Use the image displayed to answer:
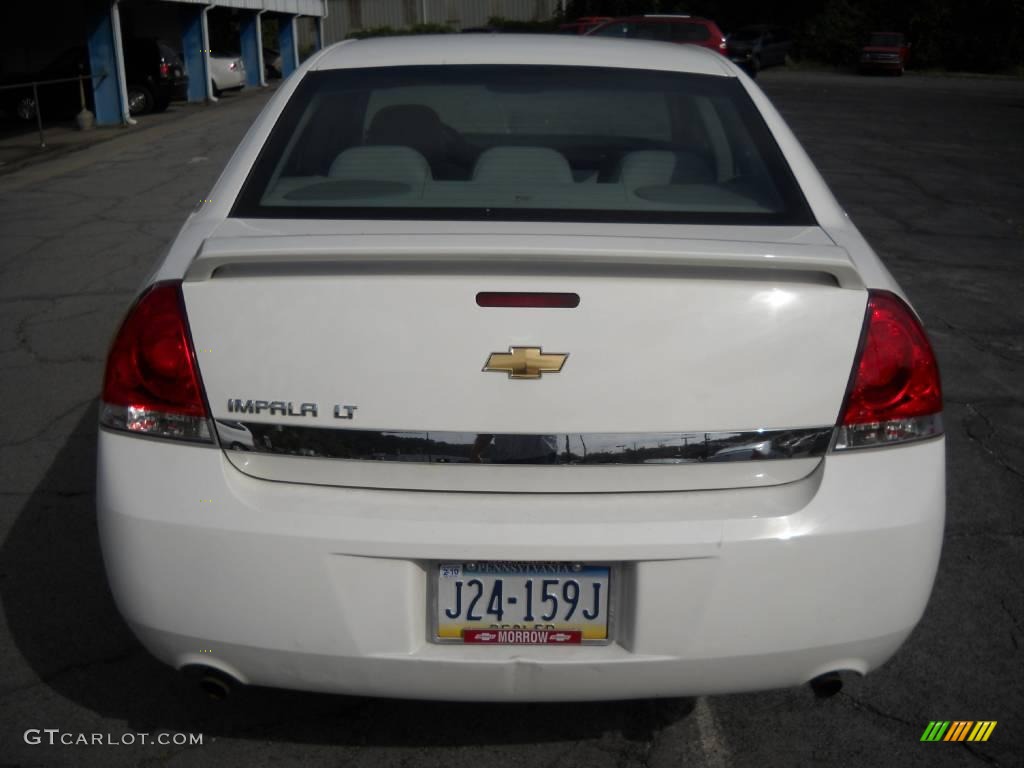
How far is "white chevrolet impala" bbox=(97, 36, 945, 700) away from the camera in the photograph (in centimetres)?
209

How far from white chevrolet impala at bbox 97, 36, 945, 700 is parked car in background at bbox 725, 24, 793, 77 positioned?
1313 inches

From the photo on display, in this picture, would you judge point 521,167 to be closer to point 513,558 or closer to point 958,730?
point 513,558

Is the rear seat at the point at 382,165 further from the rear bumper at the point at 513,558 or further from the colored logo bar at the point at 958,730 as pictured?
the colored logo bar at the point at 958,730

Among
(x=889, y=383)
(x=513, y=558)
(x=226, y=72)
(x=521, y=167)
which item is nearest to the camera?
(x=513, y=558)

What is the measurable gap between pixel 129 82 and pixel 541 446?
68.6ft

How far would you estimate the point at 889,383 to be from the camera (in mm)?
2203

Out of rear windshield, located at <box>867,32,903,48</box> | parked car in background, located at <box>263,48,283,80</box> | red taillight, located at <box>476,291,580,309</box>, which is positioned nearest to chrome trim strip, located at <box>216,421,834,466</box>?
red taillight, located at <box>476,291,580,309</box>

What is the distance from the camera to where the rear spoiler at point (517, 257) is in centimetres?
212

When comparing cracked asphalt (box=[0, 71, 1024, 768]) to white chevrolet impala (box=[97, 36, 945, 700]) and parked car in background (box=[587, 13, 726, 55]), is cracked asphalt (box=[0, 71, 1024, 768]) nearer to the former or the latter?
white chevrolet impala (box=[97, 36, 945, 700])

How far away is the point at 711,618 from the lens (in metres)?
2.10

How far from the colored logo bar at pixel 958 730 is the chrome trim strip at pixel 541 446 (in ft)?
3.39

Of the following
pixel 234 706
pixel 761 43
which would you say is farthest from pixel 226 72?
pixel 234 706

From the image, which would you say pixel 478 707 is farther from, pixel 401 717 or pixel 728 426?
pixel 728 426

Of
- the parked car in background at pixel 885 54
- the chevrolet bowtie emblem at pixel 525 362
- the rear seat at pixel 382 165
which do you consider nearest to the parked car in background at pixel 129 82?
the rear seat at pixel 382 165
